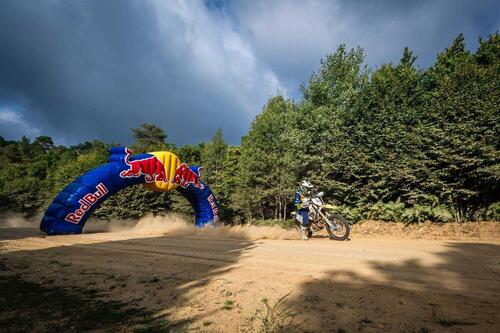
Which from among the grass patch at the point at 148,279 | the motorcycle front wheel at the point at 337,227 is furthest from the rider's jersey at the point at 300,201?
the grass patch at the point at 148,279

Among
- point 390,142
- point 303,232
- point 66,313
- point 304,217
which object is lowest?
point 66,313

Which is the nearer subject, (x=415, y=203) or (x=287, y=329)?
(x=287, y=329)

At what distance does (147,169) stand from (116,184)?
1.95m

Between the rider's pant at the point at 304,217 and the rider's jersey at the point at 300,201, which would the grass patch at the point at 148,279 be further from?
the rider's jersey at the point at 300,201

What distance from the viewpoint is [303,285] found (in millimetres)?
4285

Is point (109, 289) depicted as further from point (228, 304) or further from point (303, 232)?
point (303, 232)

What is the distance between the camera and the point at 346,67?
19.4 meters

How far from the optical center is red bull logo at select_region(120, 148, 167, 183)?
51.9ft

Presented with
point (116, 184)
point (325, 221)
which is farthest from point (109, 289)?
point (116, 184)

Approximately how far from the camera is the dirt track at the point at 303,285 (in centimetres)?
304

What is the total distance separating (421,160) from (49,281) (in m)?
14.5

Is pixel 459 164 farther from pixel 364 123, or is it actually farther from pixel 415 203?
pixel 364 123

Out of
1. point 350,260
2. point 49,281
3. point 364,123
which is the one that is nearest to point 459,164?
point 364,123

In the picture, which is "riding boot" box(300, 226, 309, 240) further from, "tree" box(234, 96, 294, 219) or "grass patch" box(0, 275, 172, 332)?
"tree" box(234, 96, 294, 219)
